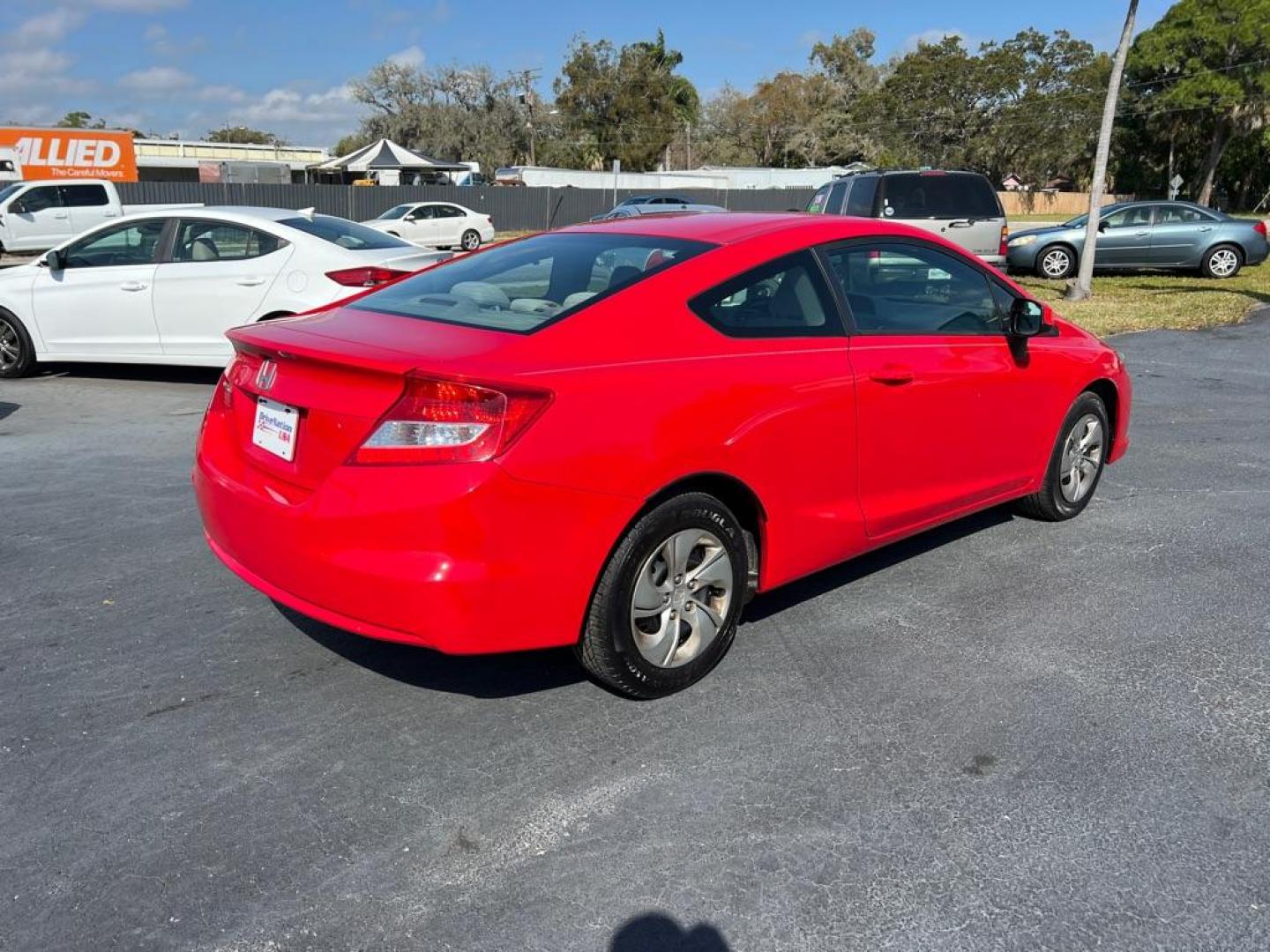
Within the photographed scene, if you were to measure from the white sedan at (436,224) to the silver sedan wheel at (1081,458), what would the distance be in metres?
27.1

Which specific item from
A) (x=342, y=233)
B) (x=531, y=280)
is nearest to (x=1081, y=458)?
(x=531, y=280)

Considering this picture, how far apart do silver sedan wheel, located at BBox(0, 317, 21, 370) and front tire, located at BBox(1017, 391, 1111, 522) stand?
8310mm

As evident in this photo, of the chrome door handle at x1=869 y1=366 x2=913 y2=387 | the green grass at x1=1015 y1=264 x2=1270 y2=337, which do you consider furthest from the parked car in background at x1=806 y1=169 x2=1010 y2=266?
the chrome door handle at x1=869 y1=366 x2=913 y2=387

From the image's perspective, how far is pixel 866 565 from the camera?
4.88 meters

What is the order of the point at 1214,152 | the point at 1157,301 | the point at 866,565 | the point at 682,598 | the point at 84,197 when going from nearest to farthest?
the point at 682,598
the point at 866,565
the point at 1157,301
the point at 84,197
the point at 1214,152

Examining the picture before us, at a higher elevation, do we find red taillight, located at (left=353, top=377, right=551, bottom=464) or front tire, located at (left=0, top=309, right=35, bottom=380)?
red taillight, located at (left=353, top=377, right=551, bottom=464)

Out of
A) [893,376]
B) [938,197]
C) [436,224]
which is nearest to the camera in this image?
[893,376]

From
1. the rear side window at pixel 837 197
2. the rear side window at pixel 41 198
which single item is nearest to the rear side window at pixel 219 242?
the rear side window at pixel 837 197

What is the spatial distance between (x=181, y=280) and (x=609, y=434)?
6739 millimetres

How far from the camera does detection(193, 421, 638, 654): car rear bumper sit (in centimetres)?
295

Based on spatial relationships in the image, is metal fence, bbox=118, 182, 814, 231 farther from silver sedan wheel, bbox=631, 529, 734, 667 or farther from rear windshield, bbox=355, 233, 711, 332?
silver sedan wheel, bbox=631, 529, 734, 667

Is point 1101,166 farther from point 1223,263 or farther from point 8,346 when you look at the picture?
point 8,346

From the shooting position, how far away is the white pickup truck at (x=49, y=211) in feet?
82.2

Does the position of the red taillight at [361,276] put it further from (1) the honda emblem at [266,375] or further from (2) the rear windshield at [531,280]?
(1) the honda emblem at [266,375]
